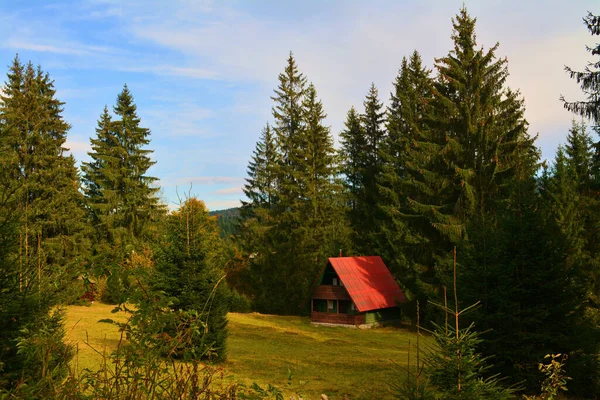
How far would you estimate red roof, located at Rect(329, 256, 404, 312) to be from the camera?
28.5 metres

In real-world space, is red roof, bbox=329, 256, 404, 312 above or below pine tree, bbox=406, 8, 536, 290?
below

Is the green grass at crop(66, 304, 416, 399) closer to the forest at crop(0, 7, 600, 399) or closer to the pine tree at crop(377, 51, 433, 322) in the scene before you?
the forest at crop(0, 7, 600, 399)

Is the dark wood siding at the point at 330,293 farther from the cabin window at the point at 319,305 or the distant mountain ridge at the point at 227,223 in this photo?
the distant mountain ridge at the point at 227,223

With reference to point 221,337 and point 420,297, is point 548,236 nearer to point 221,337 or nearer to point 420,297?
point 221,337

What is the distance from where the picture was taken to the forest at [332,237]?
405 centimetres

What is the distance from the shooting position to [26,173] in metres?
31.9

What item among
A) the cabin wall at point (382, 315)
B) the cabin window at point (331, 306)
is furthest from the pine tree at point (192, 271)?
the cabin wall at point (382, 315)

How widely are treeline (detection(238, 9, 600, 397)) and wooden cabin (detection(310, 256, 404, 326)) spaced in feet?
5.34

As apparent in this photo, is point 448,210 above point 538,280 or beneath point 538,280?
above

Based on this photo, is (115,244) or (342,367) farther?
(115,244)

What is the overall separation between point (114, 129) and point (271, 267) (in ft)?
57.2

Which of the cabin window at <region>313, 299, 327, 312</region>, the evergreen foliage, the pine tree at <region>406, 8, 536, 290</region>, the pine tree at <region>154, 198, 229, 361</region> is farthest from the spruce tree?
the pine tree at <region>154, 198, 229, 361</region>

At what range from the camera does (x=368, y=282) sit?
98.1ft

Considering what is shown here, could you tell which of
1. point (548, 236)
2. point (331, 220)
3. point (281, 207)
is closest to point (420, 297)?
point (331, 220)
